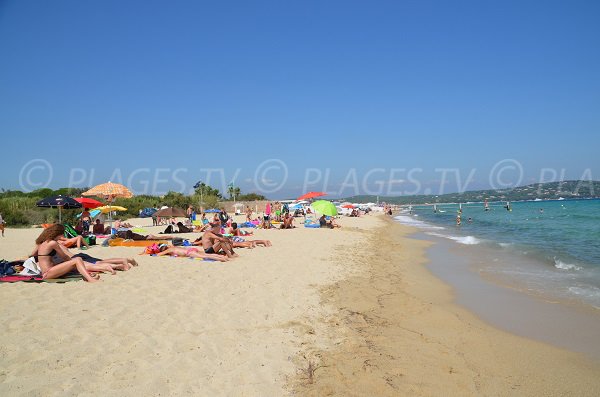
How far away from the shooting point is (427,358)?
4008 mm

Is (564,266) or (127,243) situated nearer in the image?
(564,266)

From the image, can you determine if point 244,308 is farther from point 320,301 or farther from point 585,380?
point 585,380

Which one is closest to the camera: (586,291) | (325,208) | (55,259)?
(55,259)

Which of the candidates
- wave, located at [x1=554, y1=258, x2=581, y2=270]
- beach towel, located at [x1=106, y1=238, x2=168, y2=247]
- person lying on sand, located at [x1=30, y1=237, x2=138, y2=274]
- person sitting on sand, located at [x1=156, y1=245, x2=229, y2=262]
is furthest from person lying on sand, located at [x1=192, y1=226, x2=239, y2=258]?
wave, located at [x1=554, y1=258, x2=581, y2=270]

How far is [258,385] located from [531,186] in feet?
524

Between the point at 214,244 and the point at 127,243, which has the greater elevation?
the point at 214,244

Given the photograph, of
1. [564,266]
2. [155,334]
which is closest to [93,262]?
[155,334]

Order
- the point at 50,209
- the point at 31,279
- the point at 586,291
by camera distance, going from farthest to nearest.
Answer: the point at 50,209, the point at 586,291, the point at 31,279

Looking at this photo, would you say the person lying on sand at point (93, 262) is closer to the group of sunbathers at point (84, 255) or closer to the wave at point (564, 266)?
the group of sunbathers at point (84, 255)

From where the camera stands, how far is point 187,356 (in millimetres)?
3551

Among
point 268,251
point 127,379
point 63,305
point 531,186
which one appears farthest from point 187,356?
point 531,186

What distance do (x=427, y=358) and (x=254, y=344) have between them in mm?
1845

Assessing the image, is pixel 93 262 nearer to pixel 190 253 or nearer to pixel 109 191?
pixel 190 253

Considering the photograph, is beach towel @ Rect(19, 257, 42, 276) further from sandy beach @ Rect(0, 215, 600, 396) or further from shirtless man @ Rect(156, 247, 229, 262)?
shirtless man @ Rect(156, 247, 229, 262)
